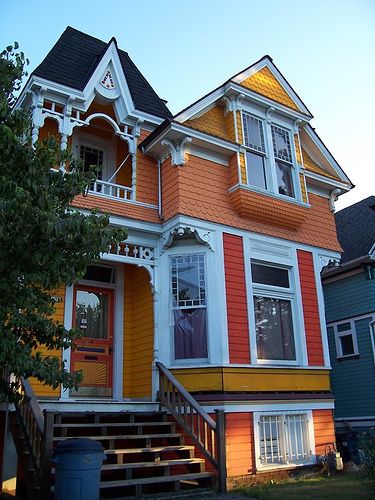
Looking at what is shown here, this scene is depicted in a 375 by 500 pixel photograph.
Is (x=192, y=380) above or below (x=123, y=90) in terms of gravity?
below

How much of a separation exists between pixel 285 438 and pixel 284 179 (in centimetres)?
607

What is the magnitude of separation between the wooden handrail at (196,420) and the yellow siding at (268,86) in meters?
7.20

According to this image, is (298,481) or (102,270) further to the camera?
(102,270)

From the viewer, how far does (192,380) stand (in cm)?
1020

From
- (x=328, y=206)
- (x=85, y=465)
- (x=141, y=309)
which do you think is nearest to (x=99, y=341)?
(x=141, y=309)

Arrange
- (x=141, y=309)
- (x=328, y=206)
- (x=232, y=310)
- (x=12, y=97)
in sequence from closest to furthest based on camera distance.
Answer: (x=12, y=97), (x=232, y=310), (x=141, y=309), (x=328, y=206)

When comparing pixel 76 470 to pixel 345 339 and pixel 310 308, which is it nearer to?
pixel 310 308

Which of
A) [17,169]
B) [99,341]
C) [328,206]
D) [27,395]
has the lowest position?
[27,395]

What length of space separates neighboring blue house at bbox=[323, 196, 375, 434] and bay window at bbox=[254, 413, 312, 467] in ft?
19.8

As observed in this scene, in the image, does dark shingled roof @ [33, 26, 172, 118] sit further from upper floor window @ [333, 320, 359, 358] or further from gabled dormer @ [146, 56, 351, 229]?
upper floor window @ [333, 320, 359, 358]

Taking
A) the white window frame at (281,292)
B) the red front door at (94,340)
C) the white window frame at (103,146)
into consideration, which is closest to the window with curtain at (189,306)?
the white window frame at (281,292)

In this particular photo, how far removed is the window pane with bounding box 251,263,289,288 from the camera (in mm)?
11658

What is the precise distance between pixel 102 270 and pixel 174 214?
2.31 meters

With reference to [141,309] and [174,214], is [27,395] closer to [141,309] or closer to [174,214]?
[141,309]
